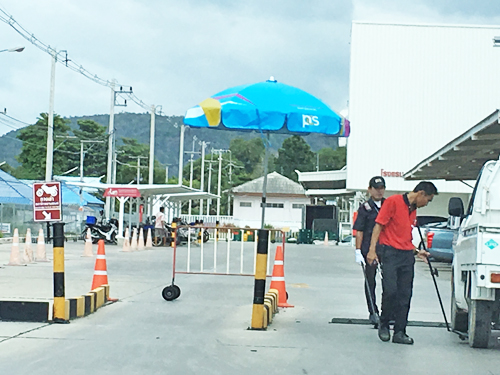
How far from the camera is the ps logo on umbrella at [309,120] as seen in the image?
1040 centimetres

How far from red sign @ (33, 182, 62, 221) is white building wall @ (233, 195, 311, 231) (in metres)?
71.1

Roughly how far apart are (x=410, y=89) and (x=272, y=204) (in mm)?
41143

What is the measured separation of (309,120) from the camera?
1044 centimetres

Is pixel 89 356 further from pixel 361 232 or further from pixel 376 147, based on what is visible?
pixel 376 147

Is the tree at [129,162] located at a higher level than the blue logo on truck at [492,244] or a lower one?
higher

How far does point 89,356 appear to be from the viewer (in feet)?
24.2

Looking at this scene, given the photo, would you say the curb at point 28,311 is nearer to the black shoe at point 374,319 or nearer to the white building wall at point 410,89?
the black shoe at point 374,319

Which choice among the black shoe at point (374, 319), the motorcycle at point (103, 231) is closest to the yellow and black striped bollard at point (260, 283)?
the black shoe at point (374, 319)

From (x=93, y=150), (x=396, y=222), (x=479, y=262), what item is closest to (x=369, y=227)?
(x=396, y=222)

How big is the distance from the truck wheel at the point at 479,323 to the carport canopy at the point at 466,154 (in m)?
7.74

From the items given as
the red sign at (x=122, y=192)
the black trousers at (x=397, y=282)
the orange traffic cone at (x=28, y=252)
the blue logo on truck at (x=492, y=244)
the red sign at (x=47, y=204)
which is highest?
the red sign at (x=122, y=192)

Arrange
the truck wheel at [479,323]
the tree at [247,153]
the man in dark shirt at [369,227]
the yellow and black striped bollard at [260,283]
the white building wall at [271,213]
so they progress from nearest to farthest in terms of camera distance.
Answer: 1. the truck wheel at [479,323]
2. the yellow and black striped bollard at [260,283]
3. the man in dark shirt at [369,227]
4. the white building wall at [271,213]
5. the tree at [247,153]

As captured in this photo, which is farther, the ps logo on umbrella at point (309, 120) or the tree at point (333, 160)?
the tree at point (333, 160)

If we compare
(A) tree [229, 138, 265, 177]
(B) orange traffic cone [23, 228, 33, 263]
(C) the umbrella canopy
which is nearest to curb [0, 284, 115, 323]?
(C) the umbrella canopy
